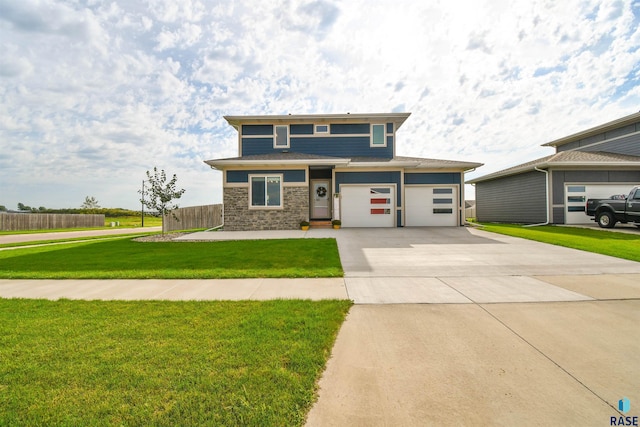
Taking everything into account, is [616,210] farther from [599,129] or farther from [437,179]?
[599,129]

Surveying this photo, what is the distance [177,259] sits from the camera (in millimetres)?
7867

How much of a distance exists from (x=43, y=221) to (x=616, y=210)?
41.2m

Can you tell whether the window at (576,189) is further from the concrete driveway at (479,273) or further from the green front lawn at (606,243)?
the concrete driveway at (479,273)

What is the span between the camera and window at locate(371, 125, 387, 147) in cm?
1680

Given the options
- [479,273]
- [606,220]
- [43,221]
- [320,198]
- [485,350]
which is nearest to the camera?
[485,350]

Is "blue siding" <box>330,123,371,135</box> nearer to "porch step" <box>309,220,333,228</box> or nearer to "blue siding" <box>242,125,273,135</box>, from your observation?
"blue siding" <box>242,125,273,135</box>

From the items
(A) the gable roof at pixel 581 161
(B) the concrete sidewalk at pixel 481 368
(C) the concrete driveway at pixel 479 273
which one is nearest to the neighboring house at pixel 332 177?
(A) the gable roof at pixel 581 161

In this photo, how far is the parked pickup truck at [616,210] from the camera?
12305mm

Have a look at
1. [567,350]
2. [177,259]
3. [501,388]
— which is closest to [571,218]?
[567,350]

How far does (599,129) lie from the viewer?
63.4ft

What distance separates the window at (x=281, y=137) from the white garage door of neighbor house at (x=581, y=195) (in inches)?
625

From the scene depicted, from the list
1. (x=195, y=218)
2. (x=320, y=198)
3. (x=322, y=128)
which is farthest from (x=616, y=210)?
(x=195, y=218)

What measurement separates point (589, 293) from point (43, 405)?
22.7 feet

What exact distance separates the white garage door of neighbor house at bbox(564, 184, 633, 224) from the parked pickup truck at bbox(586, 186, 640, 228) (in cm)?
109
